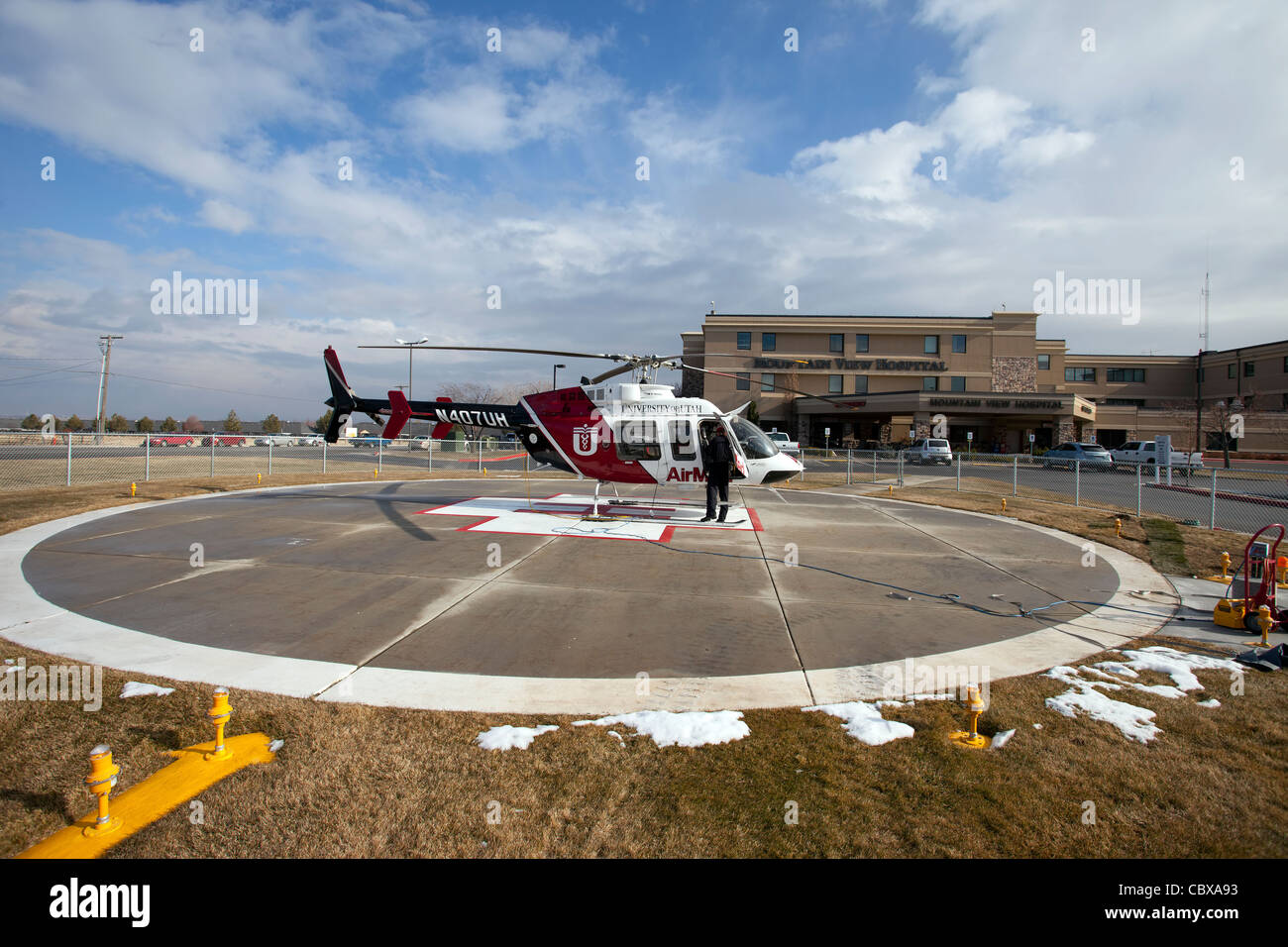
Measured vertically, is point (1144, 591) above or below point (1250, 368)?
below

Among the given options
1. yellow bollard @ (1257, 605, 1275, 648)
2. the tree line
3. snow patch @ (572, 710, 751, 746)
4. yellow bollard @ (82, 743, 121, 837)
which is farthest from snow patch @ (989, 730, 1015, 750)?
the tree line

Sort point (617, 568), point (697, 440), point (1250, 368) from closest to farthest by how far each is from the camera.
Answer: point (617, 568) → point (697, 440) → point (1250, 368)

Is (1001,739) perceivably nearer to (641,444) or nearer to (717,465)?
(717,465)

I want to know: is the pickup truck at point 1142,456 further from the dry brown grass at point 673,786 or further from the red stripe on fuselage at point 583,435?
the dry brown grass at point 673,786

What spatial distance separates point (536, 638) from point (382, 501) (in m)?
12.0

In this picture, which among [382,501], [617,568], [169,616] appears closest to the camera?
[169,616]

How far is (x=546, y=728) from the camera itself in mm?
4309

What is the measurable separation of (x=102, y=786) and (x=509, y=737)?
2137mm

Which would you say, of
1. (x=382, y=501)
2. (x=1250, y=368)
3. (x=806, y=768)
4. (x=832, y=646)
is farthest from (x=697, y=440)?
(x=1250, y=368)

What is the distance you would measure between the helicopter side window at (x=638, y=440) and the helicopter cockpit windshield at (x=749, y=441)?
1796mm

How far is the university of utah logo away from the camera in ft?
45.8

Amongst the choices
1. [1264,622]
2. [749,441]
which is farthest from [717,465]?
[1264,622]

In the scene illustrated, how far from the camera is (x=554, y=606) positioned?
740 centimetres
